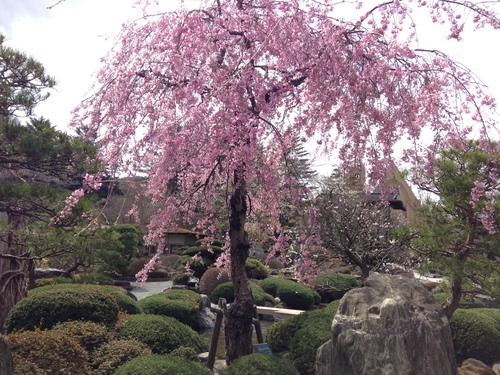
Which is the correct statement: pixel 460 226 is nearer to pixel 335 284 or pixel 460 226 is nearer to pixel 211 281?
pixel 335 284

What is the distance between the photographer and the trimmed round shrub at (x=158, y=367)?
4656 millimetres

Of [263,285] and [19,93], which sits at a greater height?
[19,93]

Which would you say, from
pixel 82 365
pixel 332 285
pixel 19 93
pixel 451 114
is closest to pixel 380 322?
pixel 451 114

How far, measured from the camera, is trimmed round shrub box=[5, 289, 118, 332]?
6.43m

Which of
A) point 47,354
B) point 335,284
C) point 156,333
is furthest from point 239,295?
point 335,284

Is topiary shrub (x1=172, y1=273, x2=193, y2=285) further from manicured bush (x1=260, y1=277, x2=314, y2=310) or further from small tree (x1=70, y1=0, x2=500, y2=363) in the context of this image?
small tree (x1=70, y1=0, x2=500, y2=363)

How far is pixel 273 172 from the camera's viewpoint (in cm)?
639

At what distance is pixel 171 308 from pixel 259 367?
5.77m

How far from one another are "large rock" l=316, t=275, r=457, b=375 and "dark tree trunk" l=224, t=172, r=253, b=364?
1.40 m

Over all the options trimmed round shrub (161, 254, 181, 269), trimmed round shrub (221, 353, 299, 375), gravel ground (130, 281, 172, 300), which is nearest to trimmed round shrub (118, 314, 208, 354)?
trimmed round shrub (221, 353, 299, 375)

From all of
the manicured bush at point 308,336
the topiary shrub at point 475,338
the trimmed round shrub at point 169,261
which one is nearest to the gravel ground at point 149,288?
the trimmed round shrub at point 169,261

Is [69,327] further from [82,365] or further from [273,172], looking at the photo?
[273,172]

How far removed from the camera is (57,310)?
651 centimetres

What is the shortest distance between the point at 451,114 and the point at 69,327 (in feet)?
18.3
